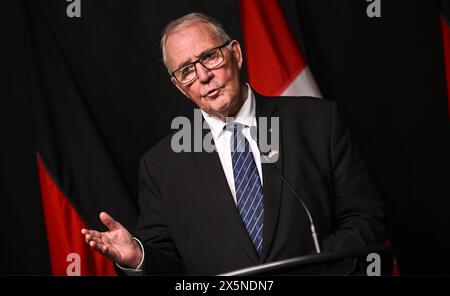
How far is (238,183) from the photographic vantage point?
2.07 meters

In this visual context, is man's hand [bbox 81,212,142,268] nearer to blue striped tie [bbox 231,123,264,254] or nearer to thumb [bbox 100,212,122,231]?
thumb [bbox 100,212,122,231]

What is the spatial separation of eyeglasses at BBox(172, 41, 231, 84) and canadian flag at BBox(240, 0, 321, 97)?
828 mm

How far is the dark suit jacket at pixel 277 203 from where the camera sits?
6.50 feet

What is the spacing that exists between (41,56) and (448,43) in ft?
6.33

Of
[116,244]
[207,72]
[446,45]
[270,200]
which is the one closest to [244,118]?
[207,72]

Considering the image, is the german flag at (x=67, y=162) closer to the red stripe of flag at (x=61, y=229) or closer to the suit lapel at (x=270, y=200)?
the red stripe of flag at (x=61, y=229)

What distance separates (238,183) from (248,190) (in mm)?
44
